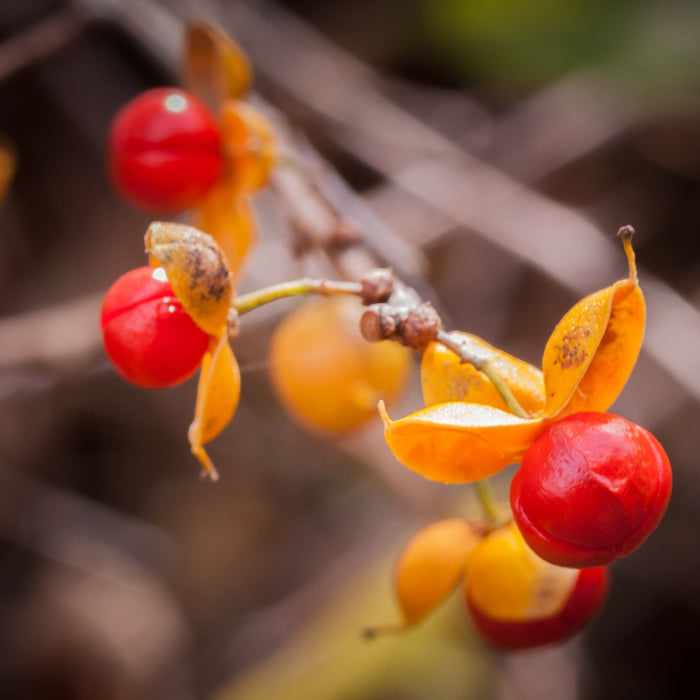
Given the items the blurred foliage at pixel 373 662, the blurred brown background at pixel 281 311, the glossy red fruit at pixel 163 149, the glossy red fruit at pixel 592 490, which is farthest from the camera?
the blurred brown background at pixel 281 311

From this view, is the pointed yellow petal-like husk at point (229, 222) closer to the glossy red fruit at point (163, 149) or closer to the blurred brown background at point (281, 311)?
the glossy red fruit at point (163, 149)

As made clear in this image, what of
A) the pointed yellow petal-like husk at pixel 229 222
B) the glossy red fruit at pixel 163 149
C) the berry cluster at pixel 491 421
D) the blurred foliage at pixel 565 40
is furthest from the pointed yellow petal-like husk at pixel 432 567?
the blurred foliage at pixel 565 40

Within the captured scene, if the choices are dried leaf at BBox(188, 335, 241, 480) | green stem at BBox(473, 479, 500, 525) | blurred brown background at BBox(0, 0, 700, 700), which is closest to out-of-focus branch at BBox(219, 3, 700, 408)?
blurred brown background at BBox(0, 0, 700, 700)

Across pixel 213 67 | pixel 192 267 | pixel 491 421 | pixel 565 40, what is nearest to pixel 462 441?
pixel 491 421

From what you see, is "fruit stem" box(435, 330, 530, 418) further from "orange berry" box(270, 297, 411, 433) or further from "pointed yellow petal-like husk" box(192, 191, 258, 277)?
"pointed yellow petal-like husk" box(192, 191, 258, 277)

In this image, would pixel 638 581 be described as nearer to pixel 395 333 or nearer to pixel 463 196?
pixel 463 196

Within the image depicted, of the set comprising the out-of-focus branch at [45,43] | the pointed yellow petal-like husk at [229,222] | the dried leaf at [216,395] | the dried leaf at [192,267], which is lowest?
the pointed yellow petal-like husk at [229,222]

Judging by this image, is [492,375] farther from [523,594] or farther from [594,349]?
[523,594]
